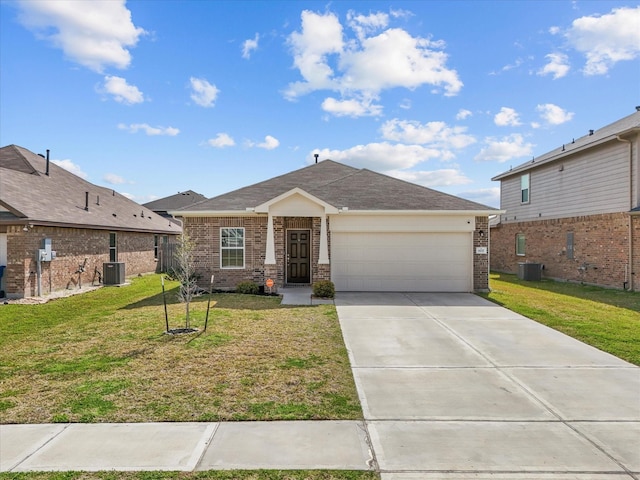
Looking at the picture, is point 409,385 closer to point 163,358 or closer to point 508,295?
point 163,358

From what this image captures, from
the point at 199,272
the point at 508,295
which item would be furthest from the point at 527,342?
the point at 199,272

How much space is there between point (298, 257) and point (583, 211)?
12.4 metres

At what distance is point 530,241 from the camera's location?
20391mm

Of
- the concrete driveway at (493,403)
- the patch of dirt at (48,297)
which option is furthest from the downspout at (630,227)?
the patch of dirt at (48,297)

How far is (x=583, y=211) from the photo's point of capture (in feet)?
55.0

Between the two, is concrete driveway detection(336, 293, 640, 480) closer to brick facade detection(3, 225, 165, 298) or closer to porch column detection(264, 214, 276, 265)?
porch column detection(264, 214, 276, 265)

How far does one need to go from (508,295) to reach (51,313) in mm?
13615

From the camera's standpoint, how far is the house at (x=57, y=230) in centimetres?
1225

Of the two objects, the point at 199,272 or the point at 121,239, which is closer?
the point at 199,272

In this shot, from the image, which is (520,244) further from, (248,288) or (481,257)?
(248,288)

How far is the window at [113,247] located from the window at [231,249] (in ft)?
21.2

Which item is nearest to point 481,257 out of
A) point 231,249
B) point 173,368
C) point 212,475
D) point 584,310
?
point 584,310

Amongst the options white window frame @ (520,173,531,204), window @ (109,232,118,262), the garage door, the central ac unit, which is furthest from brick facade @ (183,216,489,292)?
white window frame @ (520,173,531,204)

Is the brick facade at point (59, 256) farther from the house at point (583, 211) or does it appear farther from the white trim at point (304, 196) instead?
the house at point (583, 211)
